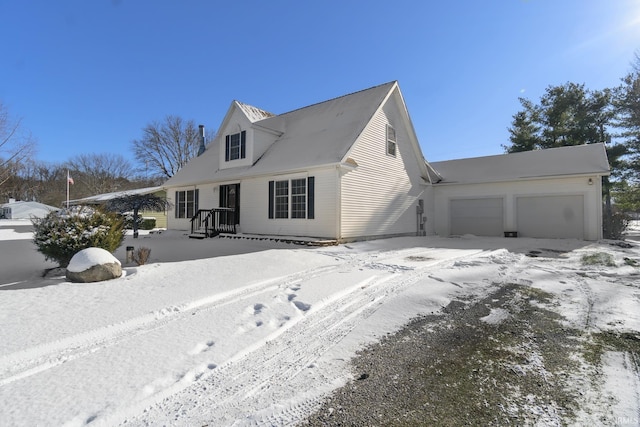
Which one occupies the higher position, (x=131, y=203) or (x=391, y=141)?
(x=391, y=141)

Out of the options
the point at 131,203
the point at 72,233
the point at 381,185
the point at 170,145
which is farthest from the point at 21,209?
the point at 381,185

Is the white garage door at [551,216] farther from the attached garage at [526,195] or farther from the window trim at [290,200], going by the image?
the window trim at [290,200]

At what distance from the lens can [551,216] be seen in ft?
48.9

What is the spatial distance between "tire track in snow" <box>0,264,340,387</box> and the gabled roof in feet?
23.9

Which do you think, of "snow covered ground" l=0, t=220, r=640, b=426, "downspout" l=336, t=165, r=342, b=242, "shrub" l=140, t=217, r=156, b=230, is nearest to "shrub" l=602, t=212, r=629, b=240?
"snow covered ground" l=0, t=220, r=640, b=426

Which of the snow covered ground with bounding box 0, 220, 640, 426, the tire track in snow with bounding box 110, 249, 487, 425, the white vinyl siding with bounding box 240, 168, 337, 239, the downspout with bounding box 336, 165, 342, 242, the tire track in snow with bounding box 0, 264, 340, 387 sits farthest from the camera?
the white vinyl siding with bounding box 240, 168, 337, 239

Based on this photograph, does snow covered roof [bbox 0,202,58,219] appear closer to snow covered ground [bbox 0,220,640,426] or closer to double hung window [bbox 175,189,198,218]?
double hung window [bbox 175,189,198,218]

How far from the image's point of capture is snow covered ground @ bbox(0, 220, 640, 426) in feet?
7.65

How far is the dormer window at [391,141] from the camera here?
45.8 feet

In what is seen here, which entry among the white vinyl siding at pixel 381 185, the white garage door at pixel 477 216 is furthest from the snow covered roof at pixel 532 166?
the white vinyl siding at pixel 381 185

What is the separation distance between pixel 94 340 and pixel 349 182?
9306 millimetres

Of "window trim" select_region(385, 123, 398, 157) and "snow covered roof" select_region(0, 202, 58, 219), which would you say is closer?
"window trim" select_region(385, 123, 398, 157)

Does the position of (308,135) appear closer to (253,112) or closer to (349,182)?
(349,182)

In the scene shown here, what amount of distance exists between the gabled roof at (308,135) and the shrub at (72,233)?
257 inches
